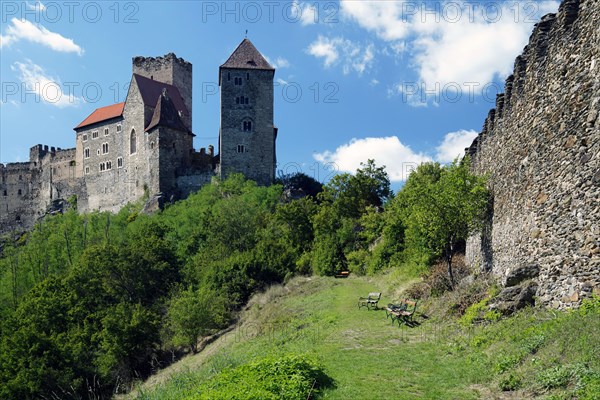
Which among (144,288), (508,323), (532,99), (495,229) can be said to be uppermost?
(532,99)

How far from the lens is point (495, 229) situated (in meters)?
17.0

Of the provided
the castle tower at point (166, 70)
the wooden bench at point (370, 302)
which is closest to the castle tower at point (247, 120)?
the castle tower at point (166, 70)

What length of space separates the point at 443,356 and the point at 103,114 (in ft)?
219

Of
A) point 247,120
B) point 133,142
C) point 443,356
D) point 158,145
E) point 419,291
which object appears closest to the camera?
point 443,356

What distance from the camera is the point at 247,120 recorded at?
57250 millimetres

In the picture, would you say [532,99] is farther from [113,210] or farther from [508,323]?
[113,210]

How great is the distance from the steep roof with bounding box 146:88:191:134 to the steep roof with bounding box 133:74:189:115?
229cm

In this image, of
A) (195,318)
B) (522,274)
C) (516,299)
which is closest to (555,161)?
(522,274)

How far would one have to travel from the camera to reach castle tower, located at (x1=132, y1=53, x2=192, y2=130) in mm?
71125

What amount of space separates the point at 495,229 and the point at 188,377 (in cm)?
949

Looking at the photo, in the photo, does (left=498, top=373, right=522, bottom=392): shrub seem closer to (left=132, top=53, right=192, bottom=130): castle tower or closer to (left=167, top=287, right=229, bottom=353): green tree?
(left=167, top=287, right=229, bottom=353): green tree

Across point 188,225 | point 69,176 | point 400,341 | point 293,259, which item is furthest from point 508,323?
point 69,176

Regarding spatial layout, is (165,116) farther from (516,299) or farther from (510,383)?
(510,383)

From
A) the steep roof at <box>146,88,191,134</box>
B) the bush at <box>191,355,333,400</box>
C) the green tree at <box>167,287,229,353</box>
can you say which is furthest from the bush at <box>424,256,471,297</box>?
the steep roof at <box>146,88,191,134</box>
